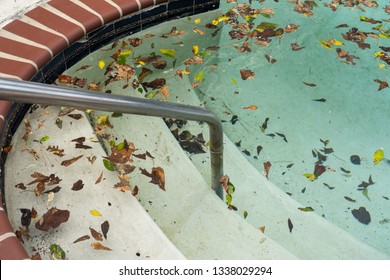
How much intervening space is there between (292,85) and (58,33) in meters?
1.65

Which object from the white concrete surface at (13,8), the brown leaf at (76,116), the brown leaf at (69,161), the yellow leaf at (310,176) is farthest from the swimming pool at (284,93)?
the white concrete surface at (13,8)

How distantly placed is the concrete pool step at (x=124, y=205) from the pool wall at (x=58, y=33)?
4.2 inches

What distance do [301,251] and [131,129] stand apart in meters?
1.15

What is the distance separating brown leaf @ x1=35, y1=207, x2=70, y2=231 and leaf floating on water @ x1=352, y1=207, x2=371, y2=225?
5.46ft

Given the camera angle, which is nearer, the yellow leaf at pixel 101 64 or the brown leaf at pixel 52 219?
the brown leaf at pixel 52 219

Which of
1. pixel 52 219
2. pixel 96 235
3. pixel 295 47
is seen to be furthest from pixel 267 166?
pixel 52 219

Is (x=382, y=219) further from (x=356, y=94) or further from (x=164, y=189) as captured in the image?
(x=164, y=189)

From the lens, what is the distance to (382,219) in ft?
8.00

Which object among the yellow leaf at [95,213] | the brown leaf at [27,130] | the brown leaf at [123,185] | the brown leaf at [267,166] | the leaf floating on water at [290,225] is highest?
the brown leaf at [27,130]

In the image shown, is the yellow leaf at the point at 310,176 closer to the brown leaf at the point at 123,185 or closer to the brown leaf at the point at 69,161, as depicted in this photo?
the brown leaf at the point at 123,185

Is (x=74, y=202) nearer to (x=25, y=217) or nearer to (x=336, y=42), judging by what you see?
(x=25, y=217)

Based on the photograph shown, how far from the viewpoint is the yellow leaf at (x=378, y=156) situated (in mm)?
2686
